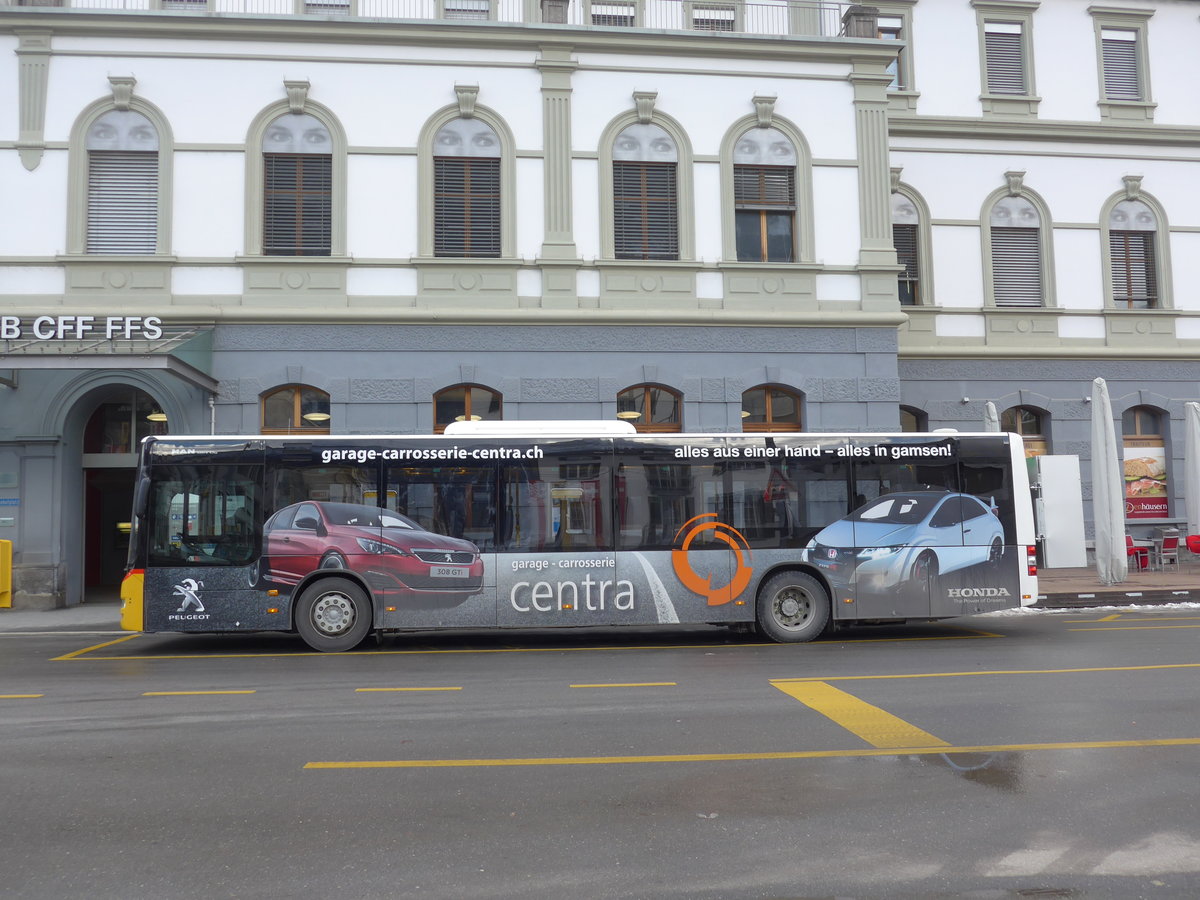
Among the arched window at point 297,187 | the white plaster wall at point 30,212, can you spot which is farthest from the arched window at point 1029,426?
the white plaster wall at point 30,212

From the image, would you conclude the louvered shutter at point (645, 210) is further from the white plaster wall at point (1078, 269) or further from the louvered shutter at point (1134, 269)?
the louvered shutter at point (1134, 269)

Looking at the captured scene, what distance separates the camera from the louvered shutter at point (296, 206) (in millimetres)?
18531

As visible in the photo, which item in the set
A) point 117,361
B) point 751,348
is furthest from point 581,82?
point 117,361

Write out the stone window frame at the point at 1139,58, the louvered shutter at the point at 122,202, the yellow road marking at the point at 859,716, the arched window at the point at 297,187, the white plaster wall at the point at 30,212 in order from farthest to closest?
the stone window frame at the point at 1139,58
the arched window at the point at 297,187
the louvered shutter at the point at 122,202
the white plaster wall at the point at 30,212
the yellow road marking at the point at 859,716

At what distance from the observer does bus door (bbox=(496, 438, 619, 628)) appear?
12.3m

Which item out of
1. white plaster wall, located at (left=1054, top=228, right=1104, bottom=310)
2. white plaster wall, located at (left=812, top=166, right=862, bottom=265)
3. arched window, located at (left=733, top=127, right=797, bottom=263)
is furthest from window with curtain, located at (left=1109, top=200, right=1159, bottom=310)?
arched window, located at (left=733, top=127, right=797, bottom=263)

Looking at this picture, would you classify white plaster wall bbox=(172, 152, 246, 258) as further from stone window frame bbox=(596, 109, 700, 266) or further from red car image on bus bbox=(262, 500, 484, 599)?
red car image on bus bbox=(262, 500, 484, 599)

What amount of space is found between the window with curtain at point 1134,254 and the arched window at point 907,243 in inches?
183

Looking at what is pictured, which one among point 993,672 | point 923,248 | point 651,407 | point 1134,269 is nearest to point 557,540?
point 993,672

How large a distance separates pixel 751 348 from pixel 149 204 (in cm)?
1159

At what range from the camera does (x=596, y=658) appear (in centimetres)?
1145

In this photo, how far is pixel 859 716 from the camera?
7738 millimetres

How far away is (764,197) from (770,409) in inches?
166

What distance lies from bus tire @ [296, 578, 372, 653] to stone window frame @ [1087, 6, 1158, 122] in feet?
Result: 66.7
